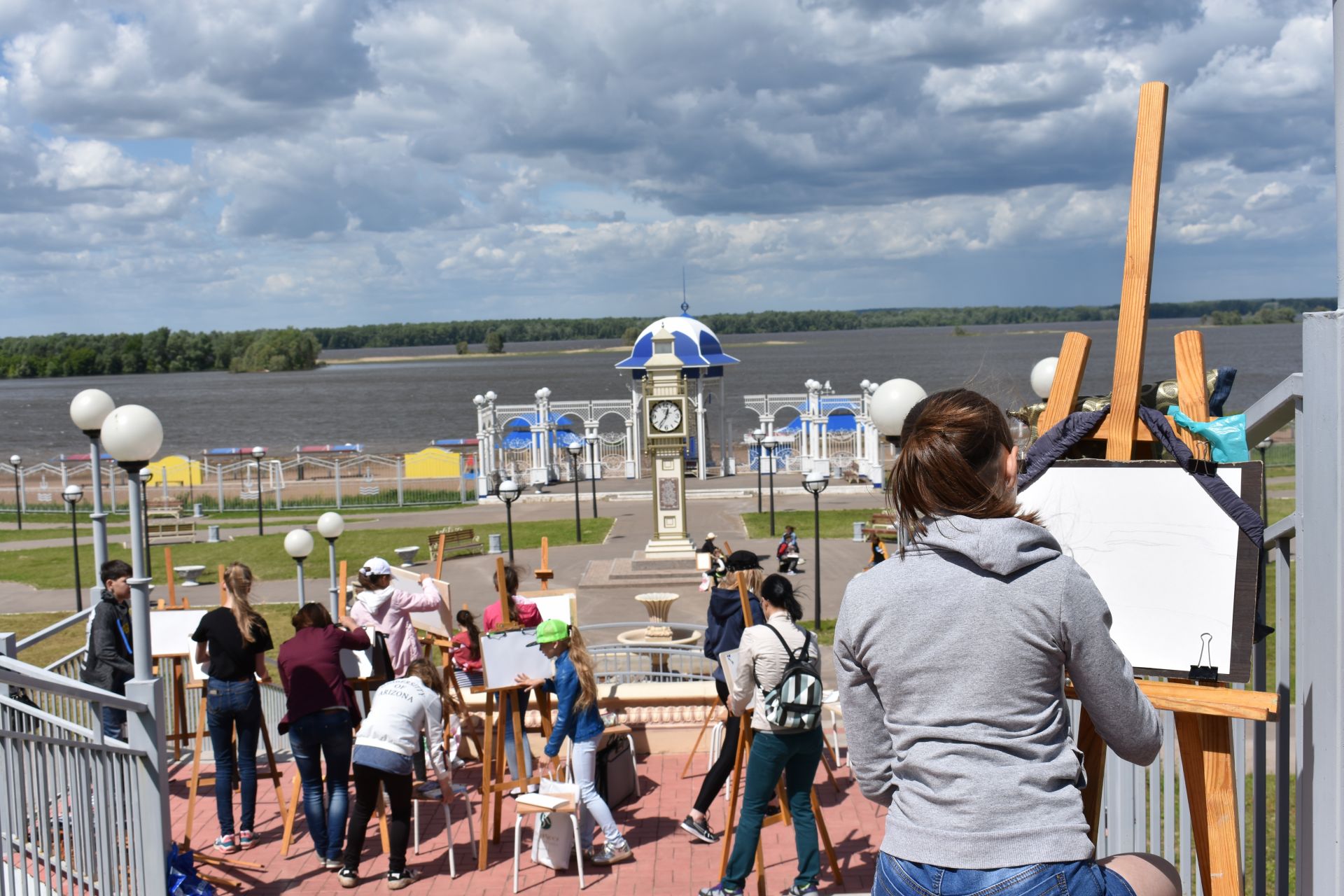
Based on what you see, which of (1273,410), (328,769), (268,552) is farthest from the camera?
(268,552)

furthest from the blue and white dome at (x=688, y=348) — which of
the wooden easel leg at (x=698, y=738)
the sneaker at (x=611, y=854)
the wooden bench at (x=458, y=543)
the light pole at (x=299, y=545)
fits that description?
Answer: the sneaker at (x=611, y=854)

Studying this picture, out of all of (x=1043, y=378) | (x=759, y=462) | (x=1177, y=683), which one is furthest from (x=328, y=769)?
(x=759, y=462)

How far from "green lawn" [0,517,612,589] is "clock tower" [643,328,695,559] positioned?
10.5 ft

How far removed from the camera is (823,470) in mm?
35906

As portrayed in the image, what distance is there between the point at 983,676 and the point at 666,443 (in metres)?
20.1

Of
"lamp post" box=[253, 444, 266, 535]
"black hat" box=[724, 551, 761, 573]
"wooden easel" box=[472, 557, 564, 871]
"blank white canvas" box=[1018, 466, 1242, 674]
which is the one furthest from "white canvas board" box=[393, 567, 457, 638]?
"lamp post" box=[253, 444, 266, 535]

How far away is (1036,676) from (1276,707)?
1128 millimetres

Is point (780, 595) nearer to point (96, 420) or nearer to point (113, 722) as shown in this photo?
point (113, 722)

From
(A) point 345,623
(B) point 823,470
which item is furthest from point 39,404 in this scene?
(A) point 345,623

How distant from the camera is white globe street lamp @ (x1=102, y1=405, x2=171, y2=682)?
22.3 feet

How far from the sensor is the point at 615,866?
7.52m

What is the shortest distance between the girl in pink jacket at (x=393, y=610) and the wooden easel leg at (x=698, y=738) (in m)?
2.13

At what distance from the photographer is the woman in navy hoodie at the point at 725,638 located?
6.95 meters

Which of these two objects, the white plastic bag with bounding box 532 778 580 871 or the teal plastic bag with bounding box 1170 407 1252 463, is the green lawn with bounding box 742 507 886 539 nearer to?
the white plastic bag with bounding box 532 778 580 871
